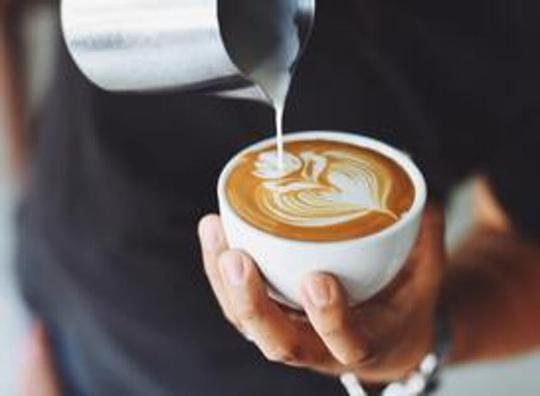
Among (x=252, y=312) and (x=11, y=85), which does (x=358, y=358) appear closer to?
(x=252, y=312)

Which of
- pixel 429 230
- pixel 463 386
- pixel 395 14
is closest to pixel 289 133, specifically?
pixel 429 230

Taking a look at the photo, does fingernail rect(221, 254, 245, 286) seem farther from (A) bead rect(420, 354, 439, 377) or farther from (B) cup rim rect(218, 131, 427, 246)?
(A) bead rect(420, 354, 439, 377)

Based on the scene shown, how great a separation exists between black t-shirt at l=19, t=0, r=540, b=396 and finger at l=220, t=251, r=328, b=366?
11 cm

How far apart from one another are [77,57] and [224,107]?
0.46 ft

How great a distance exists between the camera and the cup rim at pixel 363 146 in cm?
30

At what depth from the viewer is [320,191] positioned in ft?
1.10

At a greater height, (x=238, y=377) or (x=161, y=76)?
(x=161, y=76)

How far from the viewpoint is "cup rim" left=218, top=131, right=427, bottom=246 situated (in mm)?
298

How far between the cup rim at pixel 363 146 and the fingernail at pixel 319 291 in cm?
1

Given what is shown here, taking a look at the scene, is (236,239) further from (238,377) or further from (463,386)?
(463,386)

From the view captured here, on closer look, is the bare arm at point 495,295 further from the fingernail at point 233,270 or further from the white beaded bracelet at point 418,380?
the fingernail at point 233,270

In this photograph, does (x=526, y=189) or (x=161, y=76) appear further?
(x=526, y=189)

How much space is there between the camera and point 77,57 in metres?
0.32

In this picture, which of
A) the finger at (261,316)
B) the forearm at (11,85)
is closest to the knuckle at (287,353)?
the finger at (261,316)
